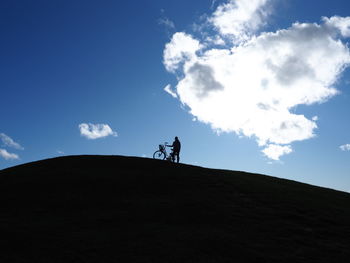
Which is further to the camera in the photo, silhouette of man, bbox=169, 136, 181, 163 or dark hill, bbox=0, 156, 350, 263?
silhouette of man, bbox=169, 136, 181, 163

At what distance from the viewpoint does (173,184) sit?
27312mm

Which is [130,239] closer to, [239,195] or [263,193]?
[239,195]

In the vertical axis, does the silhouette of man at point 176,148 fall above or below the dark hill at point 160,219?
above

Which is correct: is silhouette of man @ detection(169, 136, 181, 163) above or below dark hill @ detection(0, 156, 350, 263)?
above

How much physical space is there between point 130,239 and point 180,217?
4.62 metres

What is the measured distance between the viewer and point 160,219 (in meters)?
18.3

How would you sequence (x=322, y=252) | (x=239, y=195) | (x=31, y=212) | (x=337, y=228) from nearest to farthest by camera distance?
(x=322, y=252) → (x=337, y=228) → (x=31, y=212) → (x=239, y=195)

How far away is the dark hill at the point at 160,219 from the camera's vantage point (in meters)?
13.5

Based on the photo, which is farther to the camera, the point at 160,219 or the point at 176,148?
the point at 176,148

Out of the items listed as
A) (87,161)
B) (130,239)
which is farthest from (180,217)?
(87,161)

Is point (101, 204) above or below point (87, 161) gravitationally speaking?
below

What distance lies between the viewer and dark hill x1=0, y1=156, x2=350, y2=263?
44.2 ft

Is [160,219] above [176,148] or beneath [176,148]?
beneath

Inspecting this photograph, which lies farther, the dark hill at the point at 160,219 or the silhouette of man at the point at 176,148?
the silhouette of man at the point at 176,148
